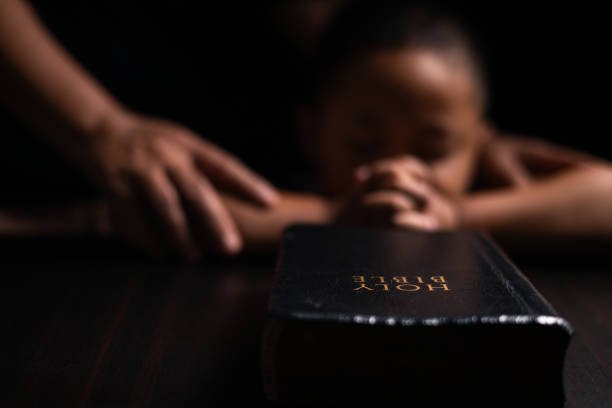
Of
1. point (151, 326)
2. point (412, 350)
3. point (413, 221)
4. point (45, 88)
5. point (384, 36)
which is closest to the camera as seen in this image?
point (412, 350)

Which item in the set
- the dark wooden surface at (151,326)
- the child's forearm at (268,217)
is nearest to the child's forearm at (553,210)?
the dark wooden surface at (151,326)

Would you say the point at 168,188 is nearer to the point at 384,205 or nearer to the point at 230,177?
the point at 230,177

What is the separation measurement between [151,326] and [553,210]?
410mm

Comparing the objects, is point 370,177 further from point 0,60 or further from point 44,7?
point 44,7

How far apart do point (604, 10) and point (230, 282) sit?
76 cm

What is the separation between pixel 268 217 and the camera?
656 millimetres

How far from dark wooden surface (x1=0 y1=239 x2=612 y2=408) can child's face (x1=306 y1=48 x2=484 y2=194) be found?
18 centimetres

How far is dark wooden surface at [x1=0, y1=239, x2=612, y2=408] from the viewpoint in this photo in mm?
357

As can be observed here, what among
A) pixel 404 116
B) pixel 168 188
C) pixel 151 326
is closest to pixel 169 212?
pixel 168 188

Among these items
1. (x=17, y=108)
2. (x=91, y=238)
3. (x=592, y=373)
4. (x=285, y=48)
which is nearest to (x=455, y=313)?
(x=592, y=373)

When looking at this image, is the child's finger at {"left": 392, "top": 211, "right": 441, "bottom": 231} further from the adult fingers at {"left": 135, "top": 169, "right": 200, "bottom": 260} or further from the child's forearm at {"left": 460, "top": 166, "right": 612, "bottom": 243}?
the adult fingers at {"left": 135, "top": 169, "right": 200, "bottom": 260}

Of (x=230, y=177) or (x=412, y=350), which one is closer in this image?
(x=412, y=350)

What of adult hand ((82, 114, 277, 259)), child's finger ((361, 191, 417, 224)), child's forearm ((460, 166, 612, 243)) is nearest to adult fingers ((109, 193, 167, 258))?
adult hand ((82, 114, 277, 259))

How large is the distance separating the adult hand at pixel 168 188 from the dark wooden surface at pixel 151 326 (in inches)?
0.9
